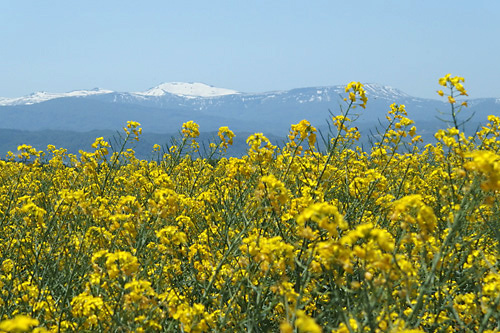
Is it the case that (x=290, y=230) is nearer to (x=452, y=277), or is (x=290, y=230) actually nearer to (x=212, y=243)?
(x=212, y=243)

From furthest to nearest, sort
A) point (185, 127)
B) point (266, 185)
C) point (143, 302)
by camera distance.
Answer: point (185, 127)
point (266, 185)
point (143, 302)

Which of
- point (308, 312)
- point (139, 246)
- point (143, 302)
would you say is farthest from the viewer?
point (308, 312)

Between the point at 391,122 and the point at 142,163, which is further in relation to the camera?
the point at 142,163

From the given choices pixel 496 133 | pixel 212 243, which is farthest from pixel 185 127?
pixel 496 133

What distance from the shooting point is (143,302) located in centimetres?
233

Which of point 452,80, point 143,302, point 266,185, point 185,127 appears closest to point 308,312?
point 266,185

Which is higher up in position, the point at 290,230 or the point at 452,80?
the point at 452,80

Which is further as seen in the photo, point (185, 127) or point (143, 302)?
point (185, 127)

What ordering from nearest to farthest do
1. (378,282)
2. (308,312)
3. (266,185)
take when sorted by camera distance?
(378,282), (266,185), (308,312)

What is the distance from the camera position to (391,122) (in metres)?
5.43

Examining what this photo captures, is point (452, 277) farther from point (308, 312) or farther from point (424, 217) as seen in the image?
point (424, 217)

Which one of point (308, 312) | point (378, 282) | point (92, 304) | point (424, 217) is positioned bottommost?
point (308, 312)

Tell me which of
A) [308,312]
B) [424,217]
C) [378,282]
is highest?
[424,217]

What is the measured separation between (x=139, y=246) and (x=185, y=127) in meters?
2.48
